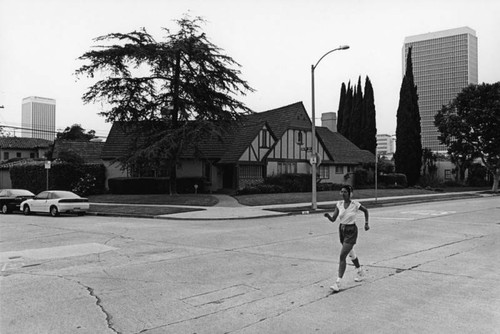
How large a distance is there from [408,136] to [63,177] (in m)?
39.6

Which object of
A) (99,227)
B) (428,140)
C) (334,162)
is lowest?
(99,227)

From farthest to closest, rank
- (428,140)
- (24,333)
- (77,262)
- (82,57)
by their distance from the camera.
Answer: (428,140) → (82,57) → (77,262) → (24,333)

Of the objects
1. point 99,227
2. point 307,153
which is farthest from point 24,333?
point 307,153

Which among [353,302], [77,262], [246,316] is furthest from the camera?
[77,262]

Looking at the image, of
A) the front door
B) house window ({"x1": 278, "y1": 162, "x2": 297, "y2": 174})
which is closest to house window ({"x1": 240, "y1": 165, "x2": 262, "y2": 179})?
the front door

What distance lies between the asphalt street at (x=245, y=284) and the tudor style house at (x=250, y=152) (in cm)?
2129

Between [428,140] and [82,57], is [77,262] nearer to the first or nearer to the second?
[82,57]

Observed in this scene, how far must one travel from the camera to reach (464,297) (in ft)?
21.2

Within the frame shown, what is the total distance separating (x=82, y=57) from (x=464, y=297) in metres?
27.4

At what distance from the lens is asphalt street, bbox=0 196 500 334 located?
539cm

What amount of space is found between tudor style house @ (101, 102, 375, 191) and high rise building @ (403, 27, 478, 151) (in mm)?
25497

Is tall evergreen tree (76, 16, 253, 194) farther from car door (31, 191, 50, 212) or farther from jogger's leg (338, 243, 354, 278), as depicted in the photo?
jogger's leg (338, 243, 354, 278)

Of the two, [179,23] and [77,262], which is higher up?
[179,23]

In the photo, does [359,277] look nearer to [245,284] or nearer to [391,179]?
[245,284]
